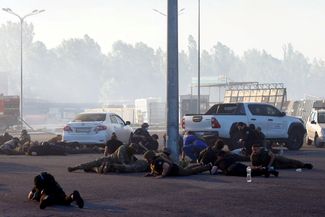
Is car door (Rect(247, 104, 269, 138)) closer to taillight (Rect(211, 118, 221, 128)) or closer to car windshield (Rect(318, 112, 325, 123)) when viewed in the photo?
taillight (Rect(211, 118, 221, 128))

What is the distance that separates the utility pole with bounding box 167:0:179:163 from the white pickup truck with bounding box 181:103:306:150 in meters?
7.73

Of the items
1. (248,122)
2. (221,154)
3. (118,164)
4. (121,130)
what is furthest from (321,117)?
(118,164)

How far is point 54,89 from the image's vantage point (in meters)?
177

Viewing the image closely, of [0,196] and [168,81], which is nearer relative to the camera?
[0,196]

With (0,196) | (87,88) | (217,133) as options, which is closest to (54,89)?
(87,88)

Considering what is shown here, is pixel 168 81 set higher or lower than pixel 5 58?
lower

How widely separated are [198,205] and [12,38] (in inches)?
6949

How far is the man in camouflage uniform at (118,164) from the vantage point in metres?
18.7

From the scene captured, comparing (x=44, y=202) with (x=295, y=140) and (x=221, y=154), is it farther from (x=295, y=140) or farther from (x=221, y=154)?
(x=295, y=140)

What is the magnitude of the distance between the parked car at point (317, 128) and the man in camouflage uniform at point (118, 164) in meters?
14.4

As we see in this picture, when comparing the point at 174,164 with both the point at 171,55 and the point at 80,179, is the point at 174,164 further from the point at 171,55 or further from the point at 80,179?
the point at 171,55

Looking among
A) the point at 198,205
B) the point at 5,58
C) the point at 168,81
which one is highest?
the point at 5,58

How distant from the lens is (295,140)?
2983 centimetres

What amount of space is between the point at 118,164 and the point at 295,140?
12.7 meters
